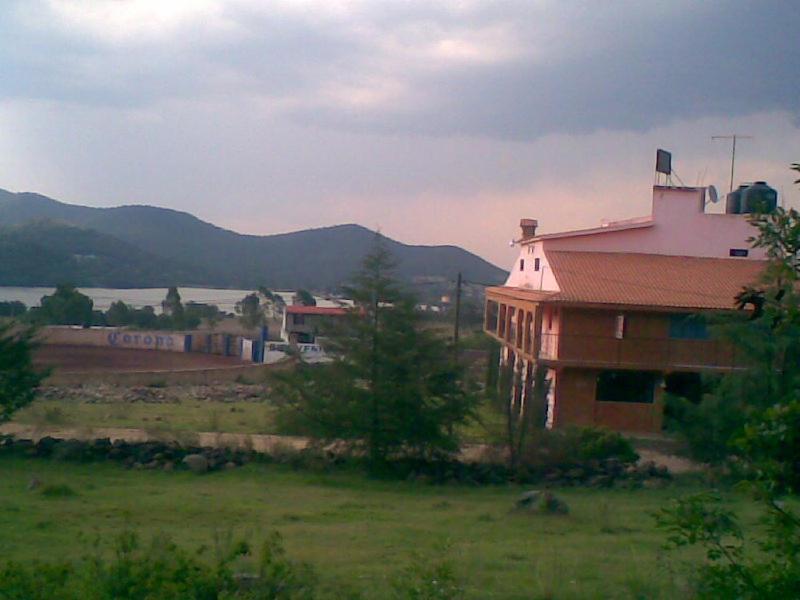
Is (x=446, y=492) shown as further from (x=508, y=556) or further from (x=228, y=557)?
(x=228, y=557)

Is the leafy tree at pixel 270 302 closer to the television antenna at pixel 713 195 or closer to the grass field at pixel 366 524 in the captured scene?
the television antenna at pixel 713 195

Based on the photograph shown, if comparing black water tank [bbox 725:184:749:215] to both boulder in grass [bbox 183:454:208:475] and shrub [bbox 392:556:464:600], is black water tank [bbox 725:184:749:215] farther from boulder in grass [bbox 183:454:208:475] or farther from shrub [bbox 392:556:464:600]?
shrub [bbox 392:556:464:600]

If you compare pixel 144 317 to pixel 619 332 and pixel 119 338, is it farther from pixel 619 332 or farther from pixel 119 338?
pixel 619 332

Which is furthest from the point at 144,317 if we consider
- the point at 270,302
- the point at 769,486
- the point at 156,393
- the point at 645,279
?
the point at 769,486

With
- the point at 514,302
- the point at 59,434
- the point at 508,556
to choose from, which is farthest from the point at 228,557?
the point at 514,302

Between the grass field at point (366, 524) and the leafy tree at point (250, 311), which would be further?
the leafy tree at point (250, 311)

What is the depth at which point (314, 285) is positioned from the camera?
102 meters

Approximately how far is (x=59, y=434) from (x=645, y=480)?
1785 centimetres

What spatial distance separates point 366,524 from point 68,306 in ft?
207

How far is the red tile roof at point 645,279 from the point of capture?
36312 mm

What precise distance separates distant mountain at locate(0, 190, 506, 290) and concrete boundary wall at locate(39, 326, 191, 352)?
48.9 feet

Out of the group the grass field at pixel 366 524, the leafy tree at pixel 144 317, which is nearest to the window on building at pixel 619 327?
the grass field at pixel 366 524

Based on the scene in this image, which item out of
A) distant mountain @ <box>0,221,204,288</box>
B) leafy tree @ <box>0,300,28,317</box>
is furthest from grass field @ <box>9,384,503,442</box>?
distant mountain @ <box>0,221,204,288</box>

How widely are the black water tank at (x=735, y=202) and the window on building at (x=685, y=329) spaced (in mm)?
11924
